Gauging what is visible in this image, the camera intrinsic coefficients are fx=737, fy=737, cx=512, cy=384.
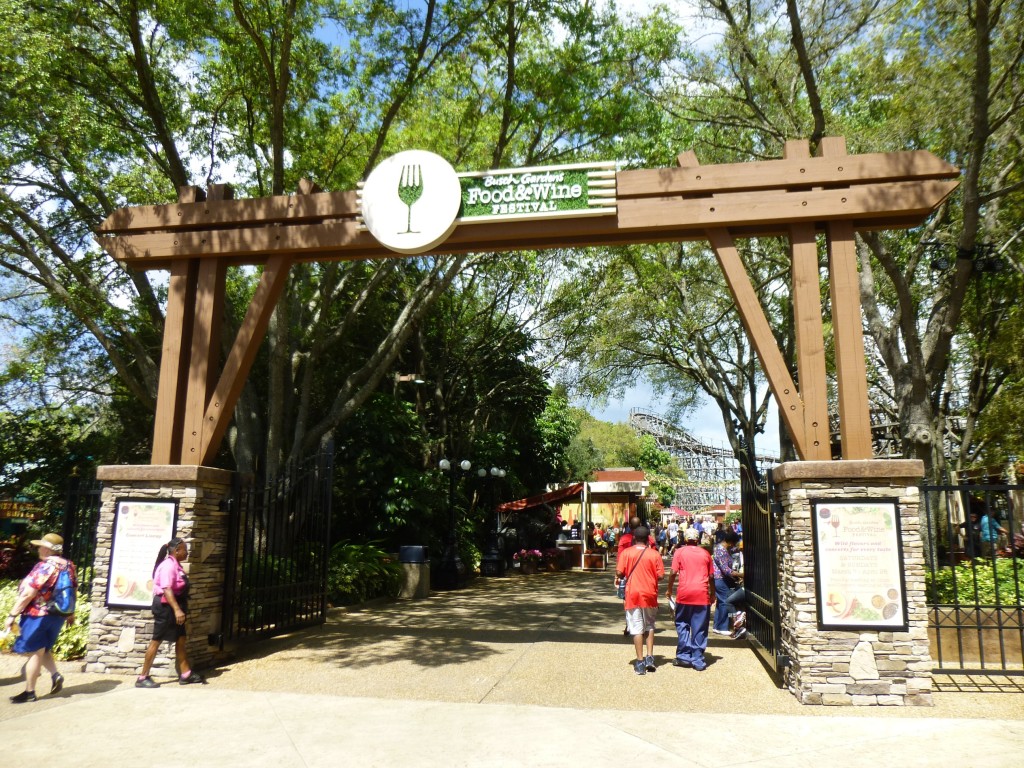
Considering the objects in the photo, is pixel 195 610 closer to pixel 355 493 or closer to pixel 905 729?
pixel 905 729

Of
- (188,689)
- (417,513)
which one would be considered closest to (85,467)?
(417,513)

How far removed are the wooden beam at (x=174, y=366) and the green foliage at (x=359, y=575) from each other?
4645 mm

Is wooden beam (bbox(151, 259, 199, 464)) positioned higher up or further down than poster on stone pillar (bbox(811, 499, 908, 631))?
higher up

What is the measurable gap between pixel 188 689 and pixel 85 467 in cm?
1284

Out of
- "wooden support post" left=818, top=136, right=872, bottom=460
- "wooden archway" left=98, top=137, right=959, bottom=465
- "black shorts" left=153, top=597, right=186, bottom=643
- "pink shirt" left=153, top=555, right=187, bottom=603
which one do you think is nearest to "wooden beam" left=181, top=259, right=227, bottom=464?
"wooden archway" left=98, top=137, right=959, bottom=465

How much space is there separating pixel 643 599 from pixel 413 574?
8.05m

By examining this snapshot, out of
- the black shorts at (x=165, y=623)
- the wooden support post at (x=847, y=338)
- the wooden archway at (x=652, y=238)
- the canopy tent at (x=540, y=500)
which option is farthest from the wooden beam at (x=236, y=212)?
the canopy tent at (x=540, y=500)

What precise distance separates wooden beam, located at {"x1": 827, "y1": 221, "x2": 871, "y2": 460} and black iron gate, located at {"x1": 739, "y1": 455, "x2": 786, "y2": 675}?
3.29ft

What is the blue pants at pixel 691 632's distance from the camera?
8.52m

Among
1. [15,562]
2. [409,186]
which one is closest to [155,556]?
[409,186]

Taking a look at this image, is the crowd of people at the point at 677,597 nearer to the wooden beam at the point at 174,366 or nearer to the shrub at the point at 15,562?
the wooden beam at the point at 174,366

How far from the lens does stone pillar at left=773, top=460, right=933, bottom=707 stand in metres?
7.07

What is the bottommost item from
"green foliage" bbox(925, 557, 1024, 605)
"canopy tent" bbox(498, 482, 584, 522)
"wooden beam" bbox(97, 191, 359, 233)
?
"green foliage" bbox(925, 557, 1024, 605)

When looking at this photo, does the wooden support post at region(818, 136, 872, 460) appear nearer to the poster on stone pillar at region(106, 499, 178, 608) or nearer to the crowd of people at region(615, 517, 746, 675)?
the crowd of people at region(615, 517, 746, 675)
